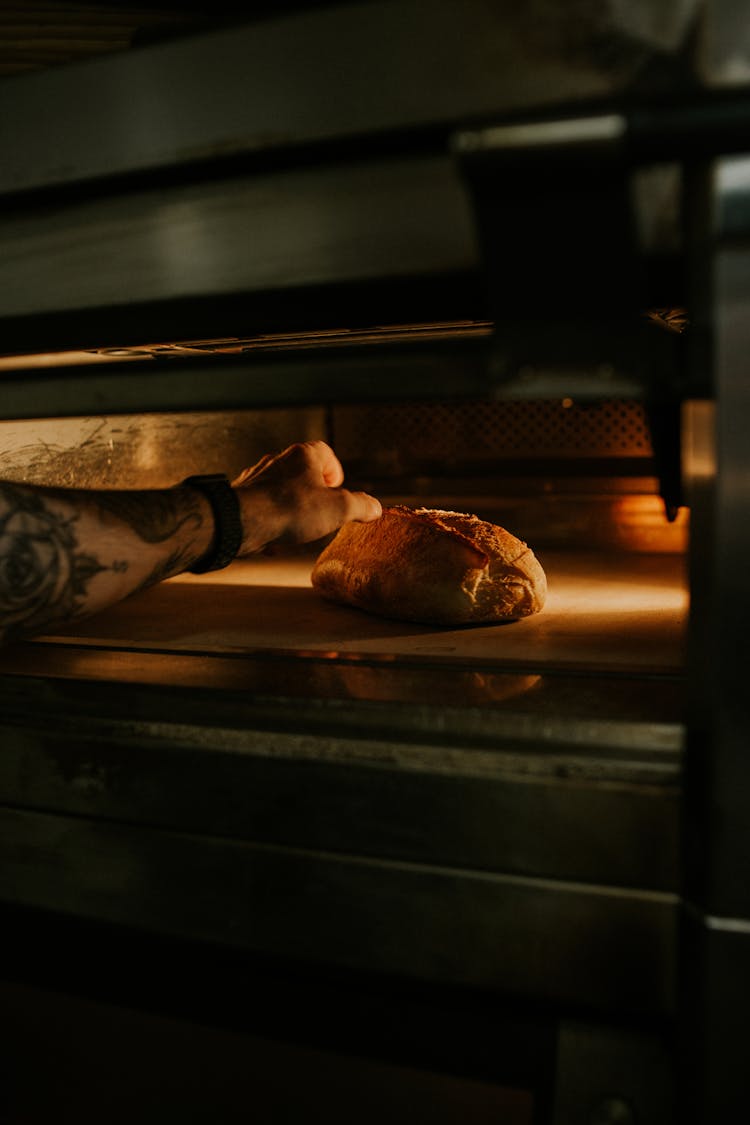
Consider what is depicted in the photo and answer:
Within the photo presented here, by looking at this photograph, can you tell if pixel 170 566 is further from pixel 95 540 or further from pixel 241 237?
pixel 241 237

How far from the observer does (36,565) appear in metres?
1.05

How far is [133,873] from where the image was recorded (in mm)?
997

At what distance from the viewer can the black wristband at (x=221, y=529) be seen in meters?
1.26

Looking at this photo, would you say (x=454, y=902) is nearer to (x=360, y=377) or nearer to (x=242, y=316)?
(x=360, y=377)

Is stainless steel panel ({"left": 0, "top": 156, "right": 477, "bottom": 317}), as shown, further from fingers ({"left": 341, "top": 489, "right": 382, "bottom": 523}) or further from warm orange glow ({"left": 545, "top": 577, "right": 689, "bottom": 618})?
warm orange glow ({"left": 545, "top": 577, "right": 689, "bottom": 618})

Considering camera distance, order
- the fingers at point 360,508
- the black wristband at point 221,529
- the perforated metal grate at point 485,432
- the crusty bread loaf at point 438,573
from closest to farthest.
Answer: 1. the black wristband at point 221,529
2. the crusty bread loaf at point 438,573
3. the fingers at point 360,508
4. the perforated metal grate at point 485,432

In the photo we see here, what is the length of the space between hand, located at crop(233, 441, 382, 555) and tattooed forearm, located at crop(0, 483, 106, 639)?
30 centimetres

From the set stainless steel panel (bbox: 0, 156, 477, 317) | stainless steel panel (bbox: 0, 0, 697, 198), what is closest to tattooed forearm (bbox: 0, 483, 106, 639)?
stainless steel panel (bbox: 0, 156, 477, 317)

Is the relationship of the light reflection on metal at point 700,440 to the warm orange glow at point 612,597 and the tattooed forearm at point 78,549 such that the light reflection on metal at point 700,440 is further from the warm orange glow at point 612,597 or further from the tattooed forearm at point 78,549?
the tattooed forearm at point 78,549

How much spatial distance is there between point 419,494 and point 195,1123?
1.51 meters

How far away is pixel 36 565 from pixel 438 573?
0.66 m

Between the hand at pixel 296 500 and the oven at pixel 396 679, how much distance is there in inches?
9.4

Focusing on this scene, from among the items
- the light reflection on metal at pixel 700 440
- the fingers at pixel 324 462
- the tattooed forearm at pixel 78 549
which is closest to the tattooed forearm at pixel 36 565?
the tattooed forearm at pixel 78 549

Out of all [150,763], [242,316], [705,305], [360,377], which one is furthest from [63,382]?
[705,305]
